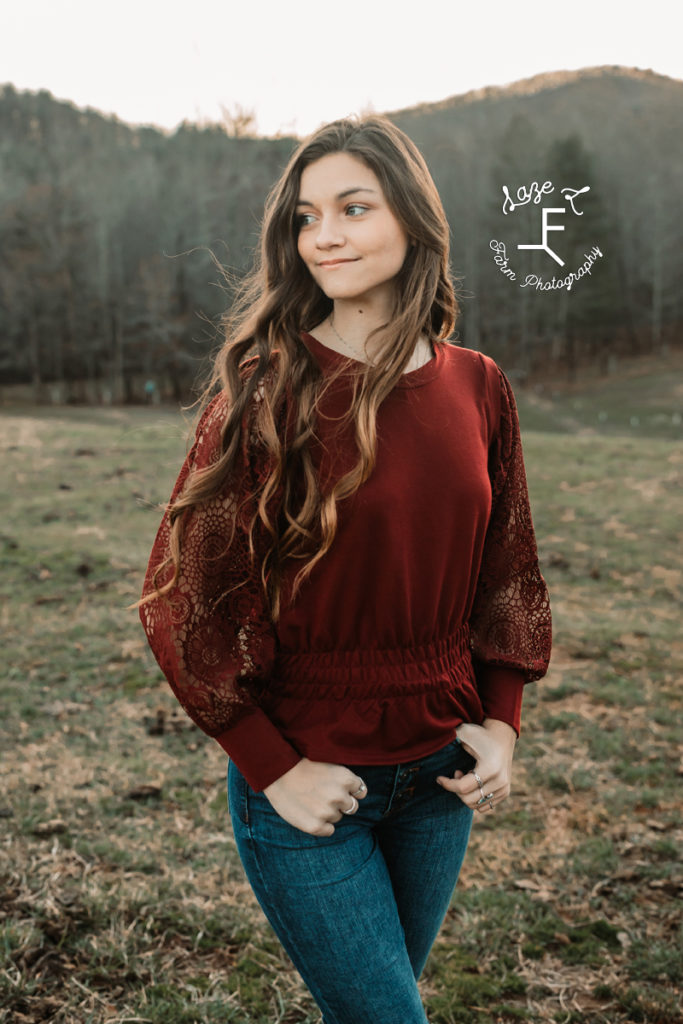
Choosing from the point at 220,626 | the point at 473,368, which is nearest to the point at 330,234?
the point at 473,368

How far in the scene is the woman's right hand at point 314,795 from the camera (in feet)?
4.78

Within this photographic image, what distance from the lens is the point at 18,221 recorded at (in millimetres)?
39906

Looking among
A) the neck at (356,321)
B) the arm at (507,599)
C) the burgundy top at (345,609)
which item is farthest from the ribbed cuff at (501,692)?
the neck at (356,321)

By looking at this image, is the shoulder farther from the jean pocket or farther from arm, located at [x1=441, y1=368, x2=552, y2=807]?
the jean pocket

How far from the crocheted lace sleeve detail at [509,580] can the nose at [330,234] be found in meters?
0.48

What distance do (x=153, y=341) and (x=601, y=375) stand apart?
20.1 meters

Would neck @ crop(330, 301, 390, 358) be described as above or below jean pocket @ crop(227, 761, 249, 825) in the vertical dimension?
above

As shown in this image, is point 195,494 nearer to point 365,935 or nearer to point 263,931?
point 365,935

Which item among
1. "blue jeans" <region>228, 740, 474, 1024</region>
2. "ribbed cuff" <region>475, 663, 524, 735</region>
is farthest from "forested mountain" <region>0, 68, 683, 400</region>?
"blue jeans" <region>228, 740, 474, 1024</region>

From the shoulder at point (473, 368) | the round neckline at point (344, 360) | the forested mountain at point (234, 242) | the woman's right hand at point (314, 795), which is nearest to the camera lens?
the woman's right hand at point (314, 795)

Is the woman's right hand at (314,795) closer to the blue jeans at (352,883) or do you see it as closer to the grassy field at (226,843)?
the blue jeans at (352,883)

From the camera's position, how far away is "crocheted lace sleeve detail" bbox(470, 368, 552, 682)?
6.06 ft

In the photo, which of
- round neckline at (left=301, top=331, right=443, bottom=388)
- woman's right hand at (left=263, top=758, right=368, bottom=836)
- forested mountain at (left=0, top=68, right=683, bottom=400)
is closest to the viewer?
woman's right hand at (left=263, top=758, right=368, bottom=836)

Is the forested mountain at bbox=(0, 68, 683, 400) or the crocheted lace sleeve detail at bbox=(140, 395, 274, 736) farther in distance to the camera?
the forested mountain at bbox=(0, 68, 683, 400)
